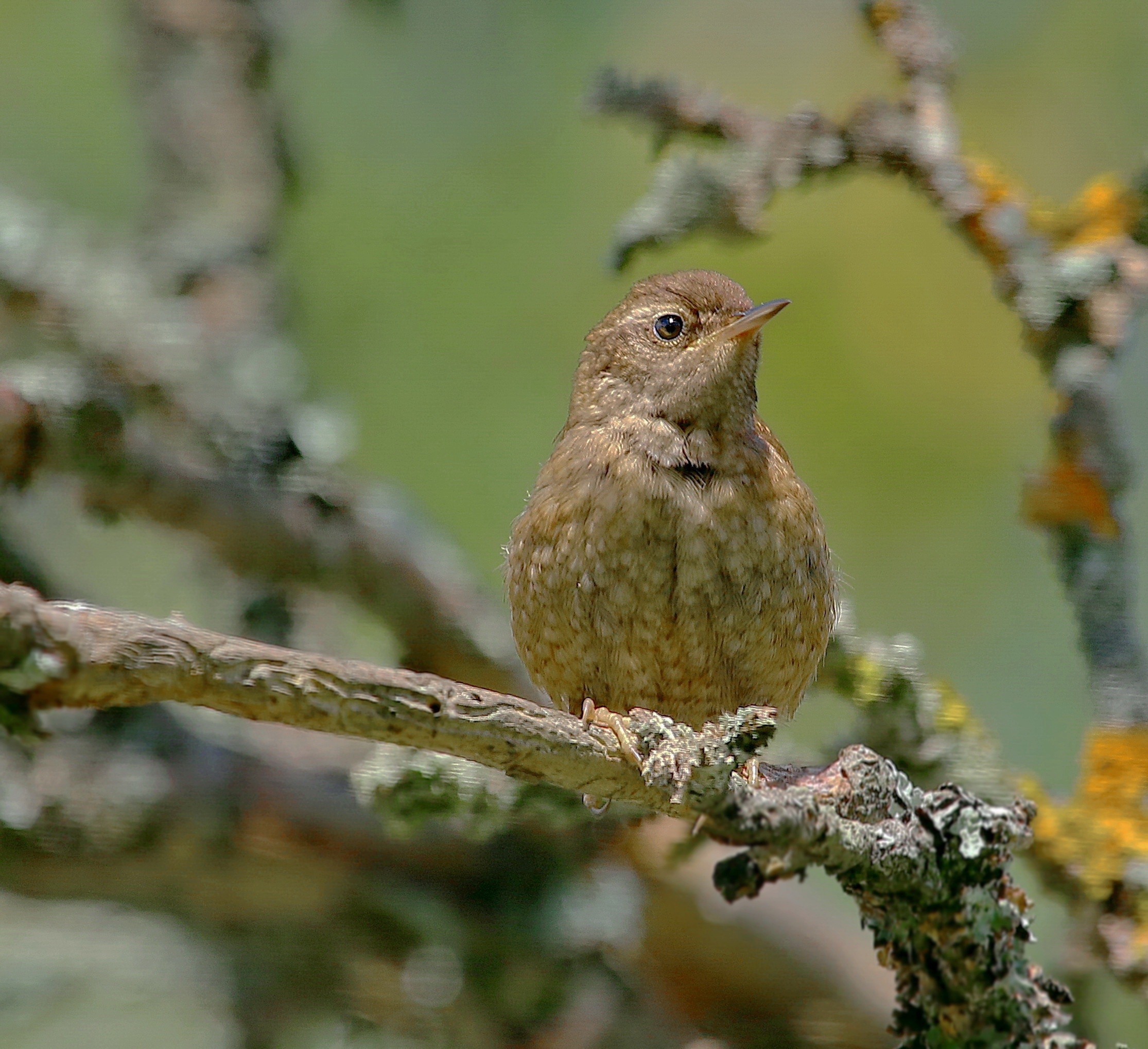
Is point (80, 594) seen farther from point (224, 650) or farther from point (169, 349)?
point (224, 650)

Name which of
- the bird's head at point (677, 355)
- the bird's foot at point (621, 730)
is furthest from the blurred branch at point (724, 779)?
the bird's head at point (677, 355)

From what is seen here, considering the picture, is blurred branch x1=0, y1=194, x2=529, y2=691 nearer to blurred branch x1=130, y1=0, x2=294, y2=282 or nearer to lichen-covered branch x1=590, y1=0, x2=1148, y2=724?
blurred branch x1=130, y1=0, x2=294, y2=282

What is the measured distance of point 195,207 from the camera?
5.17 metres

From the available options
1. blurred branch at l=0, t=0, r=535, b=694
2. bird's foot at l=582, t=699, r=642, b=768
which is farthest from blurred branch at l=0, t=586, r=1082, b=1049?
blurred branch at l=0, t=0, r=535, b=694

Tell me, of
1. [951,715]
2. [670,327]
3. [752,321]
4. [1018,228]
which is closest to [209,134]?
[670,327]

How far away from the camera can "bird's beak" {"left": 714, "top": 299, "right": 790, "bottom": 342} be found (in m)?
2.97

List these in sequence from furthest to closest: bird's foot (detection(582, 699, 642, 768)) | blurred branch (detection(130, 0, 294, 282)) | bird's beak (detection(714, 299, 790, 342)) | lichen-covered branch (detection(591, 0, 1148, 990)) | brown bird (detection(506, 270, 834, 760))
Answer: blurred branch (detection(130, 0, 294, 282)) → lichen-covered branch (detection(591, 0, 1148, 990)) → bird's beak (detection(714, 299, 790, 342)) → brown bird (detection(506, 270, 834, 760)) → bird's foot (detection(582, 699, 642, 768))

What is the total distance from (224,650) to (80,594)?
9.76ft

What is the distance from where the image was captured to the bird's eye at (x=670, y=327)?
3303 mm

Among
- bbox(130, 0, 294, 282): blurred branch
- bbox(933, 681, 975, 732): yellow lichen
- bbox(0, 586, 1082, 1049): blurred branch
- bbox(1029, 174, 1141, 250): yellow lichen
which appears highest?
bbox(130, 0, 294, 282): blurred branch

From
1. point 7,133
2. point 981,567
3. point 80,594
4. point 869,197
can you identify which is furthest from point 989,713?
point 7,133

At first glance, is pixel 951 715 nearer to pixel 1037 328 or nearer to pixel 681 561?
pixel 681 561

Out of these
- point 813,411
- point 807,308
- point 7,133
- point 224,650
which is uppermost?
point 7,133

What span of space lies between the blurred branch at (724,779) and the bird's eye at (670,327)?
1293mm
